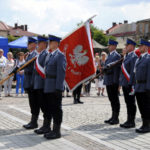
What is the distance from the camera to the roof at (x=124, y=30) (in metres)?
108

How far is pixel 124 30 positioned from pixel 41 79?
106801mm

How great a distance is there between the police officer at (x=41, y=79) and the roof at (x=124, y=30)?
335 ft

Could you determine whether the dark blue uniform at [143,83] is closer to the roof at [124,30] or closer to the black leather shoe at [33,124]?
the black leather shoe at [33,124]

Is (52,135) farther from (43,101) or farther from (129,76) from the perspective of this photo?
(129,76)

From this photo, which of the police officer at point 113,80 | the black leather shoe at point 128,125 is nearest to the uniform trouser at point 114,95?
the police officer at point 113,80

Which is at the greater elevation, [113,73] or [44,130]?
[113,73]

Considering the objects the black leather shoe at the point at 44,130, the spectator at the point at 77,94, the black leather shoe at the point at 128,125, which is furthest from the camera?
the spectator at the point at 77,94

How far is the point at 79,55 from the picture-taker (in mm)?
8539

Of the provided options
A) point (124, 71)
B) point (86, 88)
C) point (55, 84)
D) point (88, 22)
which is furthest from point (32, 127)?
point (86, 88)

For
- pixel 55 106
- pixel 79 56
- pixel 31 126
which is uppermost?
pixel 79 56

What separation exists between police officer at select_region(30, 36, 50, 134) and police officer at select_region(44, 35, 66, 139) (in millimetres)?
324

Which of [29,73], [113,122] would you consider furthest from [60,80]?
[113,122]

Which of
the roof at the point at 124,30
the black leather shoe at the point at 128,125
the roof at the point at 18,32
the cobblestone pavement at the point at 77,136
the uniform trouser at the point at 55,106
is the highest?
the roof at the point at 124,30

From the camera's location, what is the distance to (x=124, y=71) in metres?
7.18
